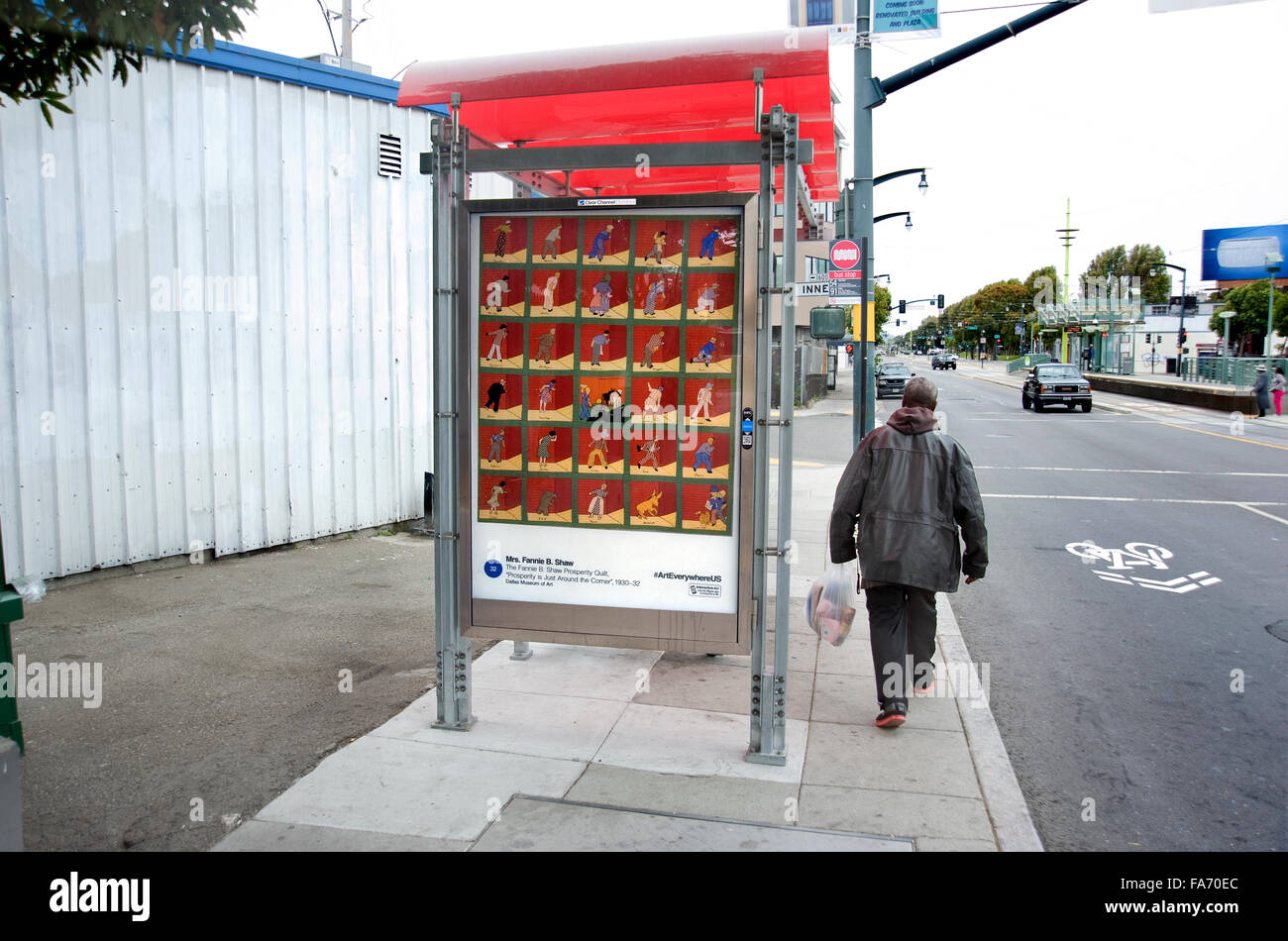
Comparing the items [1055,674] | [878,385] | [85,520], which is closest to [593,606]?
[1055,674]

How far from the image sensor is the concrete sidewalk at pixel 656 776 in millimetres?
3996

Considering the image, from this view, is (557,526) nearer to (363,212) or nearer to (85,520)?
(85,520)

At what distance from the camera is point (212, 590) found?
A: 308 inches

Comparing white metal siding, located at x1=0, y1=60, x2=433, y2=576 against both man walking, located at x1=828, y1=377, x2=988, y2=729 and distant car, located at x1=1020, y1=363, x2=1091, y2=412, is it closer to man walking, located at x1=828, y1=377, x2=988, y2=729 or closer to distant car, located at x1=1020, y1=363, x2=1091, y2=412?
man walking, located at x1=828, y1=377, x2=988, y2=729

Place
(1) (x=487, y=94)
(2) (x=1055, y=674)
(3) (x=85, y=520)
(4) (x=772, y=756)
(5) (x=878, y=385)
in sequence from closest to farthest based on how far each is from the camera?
(4) (x=772, y=756)
(1) (x=487, y=94)
(2) (x=1055, y=674)
(3) (x=85, y=520)
(5) (x=878, y=385)

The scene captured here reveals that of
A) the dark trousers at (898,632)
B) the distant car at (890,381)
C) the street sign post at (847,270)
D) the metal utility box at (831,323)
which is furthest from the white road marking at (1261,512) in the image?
the distant car at (890,381)

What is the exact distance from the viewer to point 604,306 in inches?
192

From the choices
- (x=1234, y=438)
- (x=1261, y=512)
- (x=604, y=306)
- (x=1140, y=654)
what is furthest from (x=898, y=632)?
(x=1234, y=438)

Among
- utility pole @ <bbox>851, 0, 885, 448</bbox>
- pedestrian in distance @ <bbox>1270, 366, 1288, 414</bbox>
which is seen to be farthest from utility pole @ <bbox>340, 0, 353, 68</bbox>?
pedestrian in distance @ <bbox>1270, 366, 1288, 414</bbox>

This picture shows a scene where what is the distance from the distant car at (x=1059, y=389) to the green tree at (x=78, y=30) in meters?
34.3

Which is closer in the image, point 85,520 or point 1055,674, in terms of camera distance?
point 1055,674

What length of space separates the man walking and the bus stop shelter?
74cm

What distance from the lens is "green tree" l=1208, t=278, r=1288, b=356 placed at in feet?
247

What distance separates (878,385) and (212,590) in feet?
137
